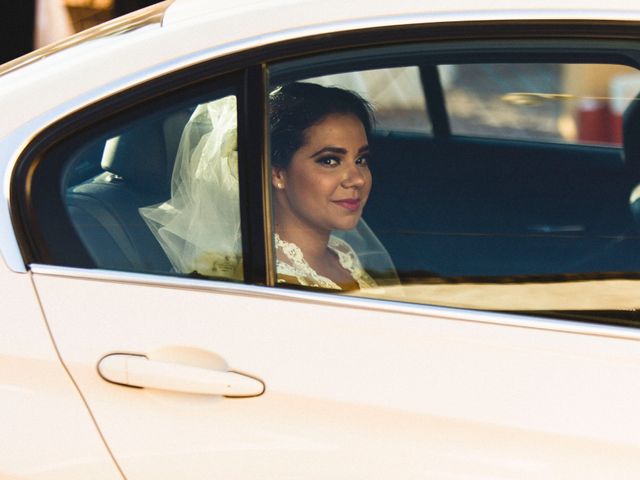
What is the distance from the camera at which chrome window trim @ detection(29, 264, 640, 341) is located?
5.70 feet

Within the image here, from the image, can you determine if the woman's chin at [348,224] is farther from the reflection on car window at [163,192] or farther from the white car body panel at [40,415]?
the white car body panel at [40,415]

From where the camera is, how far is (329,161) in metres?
2.12

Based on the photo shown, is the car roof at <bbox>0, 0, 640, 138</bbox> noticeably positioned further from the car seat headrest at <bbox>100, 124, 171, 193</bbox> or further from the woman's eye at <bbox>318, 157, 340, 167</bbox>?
the woman's eye at <bbox>318, 157, 340, 167</bbox>

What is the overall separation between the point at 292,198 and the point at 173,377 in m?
0.43

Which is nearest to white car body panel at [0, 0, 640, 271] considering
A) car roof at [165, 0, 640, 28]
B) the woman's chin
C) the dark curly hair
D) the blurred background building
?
car roof at [165, 0, 640, 28]

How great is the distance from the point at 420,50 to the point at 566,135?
2.29ft

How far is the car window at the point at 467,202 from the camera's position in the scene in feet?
5.99

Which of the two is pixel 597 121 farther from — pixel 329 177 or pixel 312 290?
pixel 312 290

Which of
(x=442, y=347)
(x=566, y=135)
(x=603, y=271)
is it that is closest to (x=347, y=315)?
(x=442, y=347)

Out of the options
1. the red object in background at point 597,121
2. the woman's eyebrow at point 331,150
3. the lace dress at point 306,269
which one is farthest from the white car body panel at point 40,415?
the red object in background at point 597,121

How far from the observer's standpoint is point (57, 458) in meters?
1.75

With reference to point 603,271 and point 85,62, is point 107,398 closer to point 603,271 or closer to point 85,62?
point 85,62

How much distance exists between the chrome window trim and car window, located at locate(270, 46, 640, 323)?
29 mm

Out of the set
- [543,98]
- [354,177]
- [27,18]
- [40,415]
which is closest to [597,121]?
[543,98]
